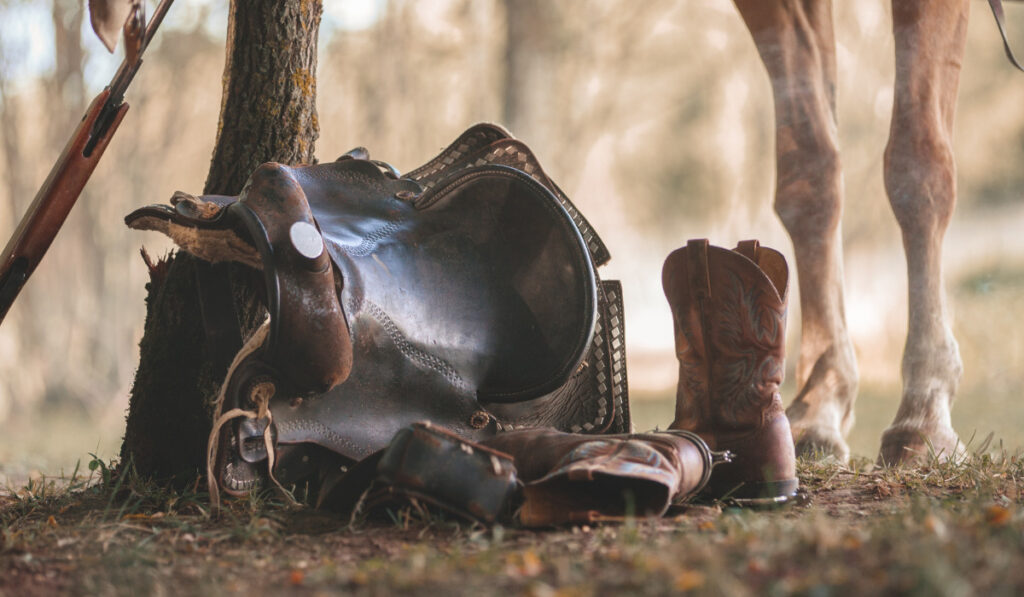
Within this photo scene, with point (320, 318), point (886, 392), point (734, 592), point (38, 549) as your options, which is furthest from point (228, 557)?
point (886, 392)

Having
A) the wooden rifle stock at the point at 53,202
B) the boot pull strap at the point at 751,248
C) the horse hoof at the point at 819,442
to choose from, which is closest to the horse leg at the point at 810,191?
the horse hoof at the point at 819,442

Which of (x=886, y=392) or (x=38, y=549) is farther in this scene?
(x=886, y=392)

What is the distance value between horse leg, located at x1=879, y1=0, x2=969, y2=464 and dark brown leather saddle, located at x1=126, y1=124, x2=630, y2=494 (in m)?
0.90

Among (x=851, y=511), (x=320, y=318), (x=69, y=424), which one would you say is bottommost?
(x=69, y=424)

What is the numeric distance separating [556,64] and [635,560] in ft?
33.7

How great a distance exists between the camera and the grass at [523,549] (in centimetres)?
96

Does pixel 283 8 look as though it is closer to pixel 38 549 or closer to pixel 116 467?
pixel 116 467

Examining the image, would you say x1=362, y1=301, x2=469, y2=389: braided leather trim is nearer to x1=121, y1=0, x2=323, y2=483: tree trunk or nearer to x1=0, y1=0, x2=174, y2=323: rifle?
x1=121, y1=0, x2=323, y2=483: tree trunk

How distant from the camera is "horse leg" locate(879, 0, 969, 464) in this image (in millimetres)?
2336

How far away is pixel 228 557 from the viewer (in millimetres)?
1335

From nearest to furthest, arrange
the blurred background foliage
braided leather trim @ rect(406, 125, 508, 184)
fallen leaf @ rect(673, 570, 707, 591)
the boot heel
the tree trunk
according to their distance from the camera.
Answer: fallen leaf @ rect(673, 570, 707, 591) < the boot heel < the tree trunk < braided leather trim @ rect(406, 125, 508, 184) < the blurred background foliage

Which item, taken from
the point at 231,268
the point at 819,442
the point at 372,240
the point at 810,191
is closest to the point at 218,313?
the point at 231,268

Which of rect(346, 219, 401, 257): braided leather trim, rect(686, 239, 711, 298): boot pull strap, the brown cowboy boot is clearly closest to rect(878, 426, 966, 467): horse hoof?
the brown cowboy boot

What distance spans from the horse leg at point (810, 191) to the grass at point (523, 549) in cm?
76
